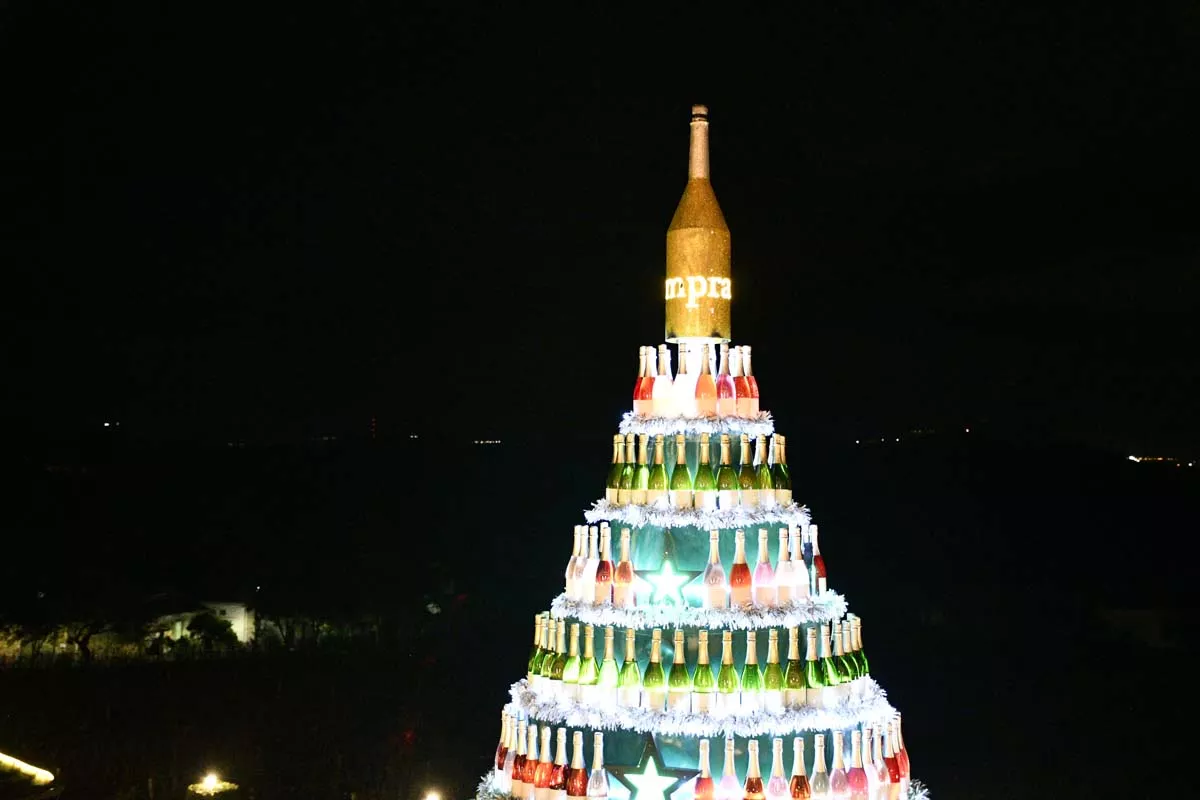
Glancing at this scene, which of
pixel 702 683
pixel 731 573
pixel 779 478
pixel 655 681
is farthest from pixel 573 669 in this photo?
pixel 779 478

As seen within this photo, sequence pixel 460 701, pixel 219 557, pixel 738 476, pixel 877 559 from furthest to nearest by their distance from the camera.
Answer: pixel 219 557 → pixel 877 559 → pixel 460 701 → pixel 738 476

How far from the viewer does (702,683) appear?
27.1 feet

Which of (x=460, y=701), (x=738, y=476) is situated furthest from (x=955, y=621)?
(x=738, y=476)

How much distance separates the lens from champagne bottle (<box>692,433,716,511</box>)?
871cm

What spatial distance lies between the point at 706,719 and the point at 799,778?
0.67 metres

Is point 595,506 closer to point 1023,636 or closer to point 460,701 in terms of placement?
point 460,701

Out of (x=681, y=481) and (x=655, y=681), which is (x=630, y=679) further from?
(x=681, y=481)

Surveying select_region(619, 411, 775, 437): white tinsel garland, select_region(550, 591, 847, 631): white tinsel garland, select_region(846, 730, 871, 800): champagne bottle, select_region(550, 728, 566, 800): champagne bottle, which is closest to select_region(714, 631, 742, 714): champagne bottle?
select_region(550, 591, 847, 631): white tinsel garland

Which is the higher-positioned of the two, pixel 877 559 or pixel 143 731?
pixel 877 559

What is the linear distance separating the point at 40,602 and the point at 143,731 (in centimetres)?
601

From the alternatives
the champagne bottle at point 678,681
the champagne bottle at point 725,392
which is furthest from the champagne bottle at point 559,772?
the champagne bottle at point 725,392

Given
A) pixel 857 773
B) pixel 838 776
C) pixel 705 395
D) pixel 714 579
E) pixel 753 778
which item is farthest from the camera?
pixel 705 395

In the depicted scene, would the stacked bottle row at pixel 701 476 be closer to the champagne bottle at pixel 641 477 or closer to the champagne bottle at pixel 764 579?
the champagne bottle at pixel 641 477

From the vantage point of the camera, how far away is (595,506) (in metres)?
8.98
